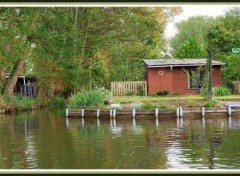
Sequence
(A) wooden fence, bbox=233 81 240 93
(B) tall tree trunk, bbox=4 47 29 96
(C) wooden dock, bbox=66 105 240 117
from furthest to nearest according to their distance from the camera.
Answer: (A) wooden fence, bbox=233 81 240 93
(B) tall tree trunk, bbox=4 47 29 96
(C) wooden dock, bbox=66 105 240 117

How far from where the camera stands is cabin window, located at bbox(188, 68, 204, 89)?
38.3 metres

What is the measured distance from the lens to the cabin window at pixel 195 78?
126 ft

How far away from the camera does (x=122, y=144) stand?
17922 mm

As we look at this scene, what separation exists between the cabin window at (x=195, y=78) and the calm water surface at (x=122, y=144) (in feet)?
40.3

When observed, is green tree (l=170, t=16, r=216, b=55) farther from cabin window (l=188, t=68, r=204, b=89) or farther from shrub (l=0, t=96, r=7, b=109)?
shrub (l=0, t=96, r=7, b=109)

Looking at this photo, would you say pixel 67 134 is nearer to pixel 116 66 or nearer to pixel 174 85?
pixel 174 85

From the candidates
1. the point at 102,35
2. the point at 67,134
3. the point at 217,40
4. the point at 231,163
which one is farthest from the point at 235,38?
the point at 231,163

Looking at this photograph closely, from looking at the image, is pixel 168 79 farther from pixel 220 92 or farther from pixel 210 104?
pixel 210 104

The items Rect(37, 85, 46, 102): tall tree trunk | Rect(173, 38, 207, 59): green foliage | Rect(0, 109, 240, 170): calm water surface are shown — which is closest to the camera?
Rect(0, 109, 240, 170): calm water surface

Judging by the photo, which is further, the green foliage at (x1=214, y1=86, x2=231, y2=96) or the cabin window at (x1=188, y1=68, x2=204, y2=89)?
the cabin window at (x1=188, y1=68, x2=204, y2=89)

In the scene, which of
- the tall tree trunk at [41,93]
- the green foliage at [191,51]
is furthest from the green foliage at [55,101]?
the green foliage at [191,51]

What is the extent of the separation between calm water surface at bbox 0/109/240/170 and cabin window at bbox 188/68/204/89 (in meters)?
12.3

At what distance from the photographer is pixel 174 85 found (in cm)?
3834

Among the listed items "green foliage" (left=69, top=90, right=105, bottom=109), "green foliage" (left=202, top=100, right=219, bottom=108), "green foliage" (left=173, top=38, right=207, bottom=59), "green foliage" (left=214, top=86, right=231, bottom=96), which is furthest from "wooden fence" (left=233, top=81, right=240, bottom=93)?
"green foliage" (left=69, top=90, right=105, bottom=109)
